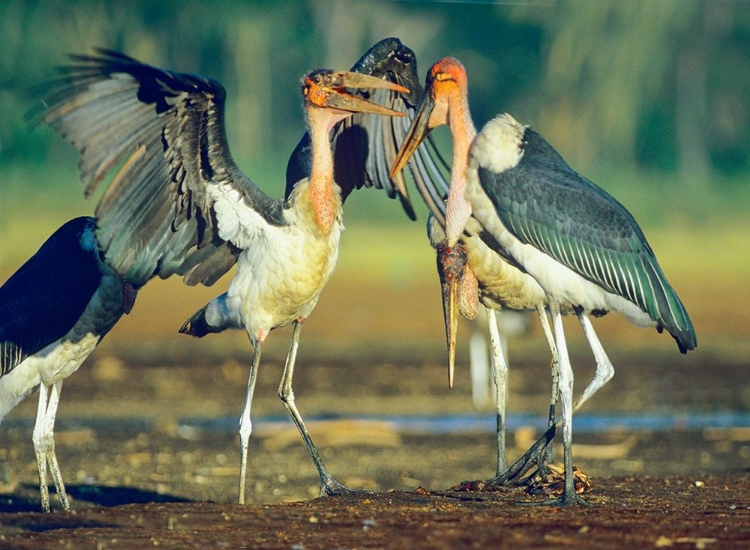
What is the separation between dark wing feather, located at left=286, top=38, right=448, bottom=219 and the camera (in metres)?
8.53

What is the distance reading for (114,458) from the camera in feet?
32.9

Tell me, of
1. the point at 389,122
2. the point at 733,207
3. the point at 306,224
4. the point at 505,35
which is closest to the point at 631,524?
the point at 306,224

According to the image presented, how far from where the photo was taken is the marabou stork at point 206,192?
6.99 meters

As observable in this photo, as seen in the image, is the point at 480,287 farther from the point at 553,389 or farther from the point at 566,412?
the point at 566,412


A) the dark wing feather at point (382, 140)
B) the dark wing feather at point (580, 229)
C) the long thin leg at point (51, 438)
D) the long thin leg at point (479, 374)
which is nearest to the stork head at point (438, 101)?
the dark wing feather at point (580, 229)

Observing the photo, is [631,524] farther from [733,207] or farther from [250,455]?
[733,207]

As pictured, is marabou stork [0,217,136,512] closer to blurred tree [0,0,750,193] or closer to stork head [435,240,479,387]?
stork head [435,240,479,387]

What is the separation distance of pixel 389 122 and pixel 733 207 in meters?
25.6

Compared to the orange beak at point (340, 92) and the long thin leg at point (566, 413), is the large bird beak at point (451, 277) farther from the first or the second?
the orange beak at point (340, 92)

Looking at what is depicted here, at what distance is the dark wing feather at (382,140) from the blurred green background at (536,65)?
21.5m

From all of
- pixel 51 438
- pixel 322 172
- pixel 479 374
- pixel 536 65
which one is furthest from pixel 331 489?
pixel 536 65

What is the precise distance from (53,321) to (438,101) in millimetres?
2528

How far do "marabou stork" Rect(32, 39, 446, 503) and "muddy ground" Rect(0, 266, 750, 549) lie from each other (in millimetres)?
1158

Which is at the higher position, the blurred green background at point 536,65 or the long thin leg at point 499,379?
the blurred green background at point 536,65
